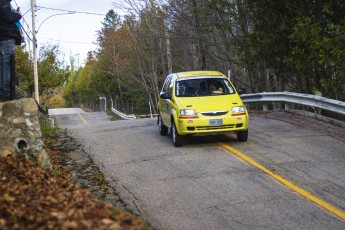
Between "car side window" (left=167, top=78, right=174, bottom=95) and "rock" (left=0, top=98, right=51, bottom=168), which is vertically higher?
"car side window" (left=167, top=78, right=174, bottom=95)

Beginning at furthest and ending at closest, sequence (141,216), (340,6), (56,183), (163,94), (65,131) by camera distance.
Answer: (65,131)
(340,6)
(163,94)
(141,216)
(56,183)

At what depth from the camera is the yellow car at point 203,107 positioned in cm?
1049

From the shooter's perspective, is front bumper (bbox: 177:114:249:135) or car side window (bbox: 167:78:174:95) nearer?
front bumper (bbox: 177:114:249:135)

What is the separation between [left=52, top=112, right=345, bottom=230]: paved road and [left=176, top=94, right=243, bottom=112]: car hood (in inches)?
35.8

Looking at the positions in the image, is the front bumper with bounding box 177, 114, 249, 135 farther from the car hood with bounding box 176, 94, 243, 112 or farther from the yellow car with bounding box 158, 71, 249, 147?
the car hood with bounding box 176, 94, 243, 112

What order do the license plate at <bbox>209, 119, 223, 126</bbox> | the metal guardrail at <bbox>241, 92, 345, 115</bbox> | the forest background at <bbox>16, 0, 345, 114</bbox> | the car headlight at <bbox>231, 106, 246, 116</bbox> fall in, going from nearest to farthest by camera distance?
the license plate at <bbox>209, 119, 223, 126</bbox>
the car headlight at <bbox>231, 106, 246, 116</bbox>
the metal guardrail at <bbox>241, 92, 345, 115</bbox>
the forest background at <bbox>16, 0, 345, 114</bbox>

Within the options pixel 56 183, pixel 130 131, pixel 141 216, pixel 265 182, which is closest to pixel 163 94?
pixel 130 131

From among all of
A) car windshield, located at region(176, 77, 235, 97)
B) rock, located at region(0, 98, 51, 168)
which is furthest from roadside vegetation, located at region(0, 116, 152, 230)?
car windshield, located at region(176, 77, 235, 97)

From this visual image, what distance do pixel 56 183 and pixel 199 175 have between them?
356 centimetres

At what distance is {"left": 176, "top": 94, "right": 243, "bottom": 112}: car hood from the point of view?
1064 centimetres

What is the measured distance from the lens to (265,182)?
7.64 metres

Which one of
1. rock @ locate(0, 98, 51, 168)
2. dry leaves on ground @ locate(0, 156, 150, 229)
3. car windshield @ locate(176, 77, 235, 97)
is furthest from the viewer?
car windshield @ locate(176, 77, 235, 97)

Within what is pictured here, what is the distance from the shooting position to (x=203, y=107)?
1066 cm

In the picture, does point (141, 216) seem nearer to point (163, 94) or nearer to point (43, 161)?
point (43, 161)
